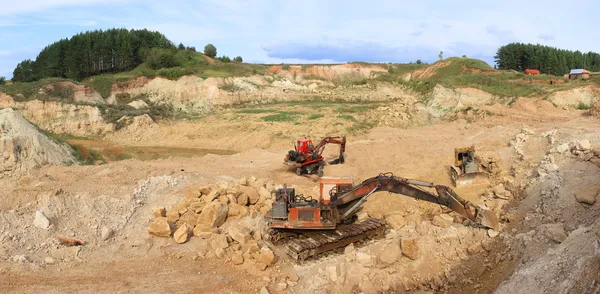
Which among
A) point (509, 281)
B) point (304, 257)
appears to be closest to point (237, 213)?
point (304, 257)

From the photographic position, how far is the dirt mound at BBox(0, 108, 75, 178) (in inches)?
547

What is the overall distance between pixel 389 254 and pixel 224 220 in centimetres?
476

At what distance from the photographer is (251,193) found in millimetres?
12641

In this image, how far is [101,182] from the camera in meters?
13.5

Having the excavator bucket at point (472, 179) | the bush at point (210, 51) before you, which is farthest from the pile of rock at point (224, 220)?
the bush at point (210, 51)

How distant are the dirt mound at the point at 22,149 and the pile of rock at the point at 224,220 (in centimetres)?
606

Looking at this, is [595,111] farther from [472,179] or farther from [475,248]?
[475,248]

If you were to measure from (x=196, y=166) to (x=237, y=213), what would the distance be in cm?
784

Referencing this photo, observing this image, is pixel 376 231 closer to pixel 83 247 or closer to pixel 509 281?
pixel 509 281

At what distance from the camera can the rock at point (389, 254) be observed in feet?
29.3

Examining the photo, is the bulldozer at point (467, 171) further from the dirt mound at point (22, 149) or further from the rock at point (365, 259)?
the dirt mound at point (22, 149)

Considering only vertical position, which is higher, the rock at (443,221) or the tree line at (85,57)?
the tree line at (85,57)

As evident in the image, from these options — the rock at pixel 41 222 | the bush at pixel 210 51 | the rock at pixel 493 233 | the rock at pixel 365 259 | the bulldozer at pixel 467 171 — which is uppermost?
the bush at pixel 210 51

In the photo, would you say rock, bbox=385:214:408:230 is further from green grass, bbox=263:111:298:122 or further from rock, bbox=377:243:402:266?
green grass, bbox=263:111:298:122
